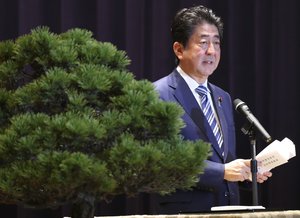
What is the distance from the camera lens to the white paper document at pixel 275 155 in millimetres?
2234

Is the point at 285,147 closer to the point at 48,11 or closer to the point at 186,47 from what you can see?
the point at 186,47

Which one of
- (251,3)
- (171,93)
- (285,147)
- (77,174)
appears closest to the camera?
(77,174)

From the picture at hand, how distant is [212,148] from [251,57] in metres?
1.34

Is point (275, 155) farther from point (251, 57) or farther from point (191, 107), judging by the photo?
point (251, 57)

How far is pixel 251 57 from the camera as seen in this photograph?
3633 mm

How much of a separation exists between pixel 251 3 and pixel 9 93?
2.60m

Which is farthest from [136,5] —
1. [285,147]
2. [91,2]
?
[285,147]

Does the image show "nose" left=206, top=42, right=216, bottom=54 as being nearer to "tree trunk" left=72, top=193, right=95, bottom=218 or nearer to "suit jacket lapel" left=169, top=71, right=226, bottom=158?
"suit jacket lapel" left=169, top=71, right=226, bottom=158

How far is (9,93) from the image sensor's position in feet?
4.01

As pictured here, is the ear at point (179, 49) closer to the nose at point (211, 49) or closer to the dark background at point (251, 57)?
the nose at point (211, 49)

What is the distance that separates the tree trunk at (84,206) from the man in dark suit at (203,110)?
106cm

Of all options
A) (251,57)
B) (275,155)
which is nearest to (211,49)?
(275,155)

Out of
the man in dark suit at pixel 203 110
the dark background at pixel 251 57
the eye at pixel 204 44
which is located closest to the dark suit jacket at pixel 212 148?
the man in dark suit at pixel 203 110

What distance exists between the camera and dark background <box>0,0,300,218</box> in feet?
11.2
